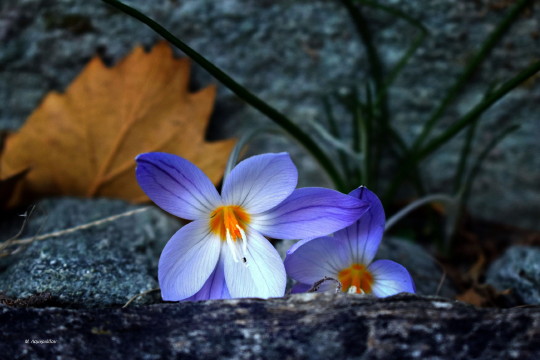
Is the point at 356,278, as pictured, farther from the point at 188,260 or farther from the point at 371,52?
the point at 371,52

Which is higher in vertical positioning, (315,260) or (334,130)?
(334,130)

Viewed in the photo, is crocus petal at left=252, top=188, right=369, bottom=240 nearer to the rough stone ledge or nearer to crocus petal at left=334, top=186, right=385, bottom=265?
crocus petal at left=334, top=186, right=385, bottom=265

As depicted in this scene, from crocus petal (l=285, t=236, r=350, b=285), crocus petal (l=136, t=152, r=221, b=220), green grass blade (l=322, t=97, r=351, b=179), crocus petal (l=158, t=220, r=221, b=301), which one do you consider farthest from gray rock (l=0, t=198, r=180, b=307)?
green grass blade (l=322, t=97, r=351, b=179)

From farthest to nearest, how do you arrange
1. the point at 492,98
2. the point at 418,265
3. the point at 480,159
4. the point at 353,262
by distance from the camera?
the point at 480,159, the point at 418,265, the point at 492,98, the point at 353,262

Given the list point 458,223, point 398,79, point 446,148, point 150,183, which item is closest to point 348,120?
point 398,79

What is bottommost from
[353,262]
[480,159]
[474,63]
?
[353,262]

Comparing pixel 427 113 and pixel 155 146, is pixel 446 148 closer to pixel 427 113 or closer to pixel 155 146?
pixel 427 113

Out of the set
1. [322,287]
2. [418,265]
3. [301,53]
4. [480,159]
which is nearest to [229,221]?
[322,287]
